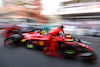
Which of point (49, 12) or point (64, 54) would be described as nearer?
point (64, 54)

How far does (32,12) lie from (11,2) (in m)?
8.55

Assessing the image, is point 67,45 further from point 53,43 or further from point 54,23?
point 54,23

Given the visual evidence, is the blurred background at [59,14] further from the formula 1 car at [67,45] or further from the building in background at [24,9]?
the formula 1 car at [67,45]

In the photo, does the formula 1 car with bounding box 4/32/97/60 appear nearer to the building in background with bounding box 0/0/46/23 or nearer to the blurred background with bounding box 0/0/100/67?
the blurred background with bounding box 0/0/100/67

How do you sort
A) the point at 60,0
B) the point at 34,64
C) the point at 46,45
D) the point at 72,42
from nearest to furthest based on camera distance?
the point at 34,64 < the point at 72,42 < the point at 46,45 < the point at 60,0

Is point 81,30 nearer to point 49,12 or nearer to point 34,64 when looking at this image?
point 34,64

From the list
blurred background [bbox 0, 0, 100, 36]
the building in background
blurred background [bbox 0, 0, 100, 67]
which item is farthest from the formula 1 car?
the building in background

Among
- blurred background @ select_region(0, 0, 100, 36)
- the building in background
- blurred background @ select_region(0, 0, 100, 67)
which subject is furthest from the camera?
the building in background

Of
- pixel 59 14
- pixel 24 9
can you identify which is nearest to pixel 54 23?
pixel 59 14

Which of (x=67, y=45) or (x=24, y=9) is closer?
(x=67, y=45)

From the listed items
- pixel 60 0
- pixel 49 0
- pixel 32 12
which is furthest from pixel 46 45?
pixel 32 12

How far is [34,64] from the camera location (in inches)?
98.9

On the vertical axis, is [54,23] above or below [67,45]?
above

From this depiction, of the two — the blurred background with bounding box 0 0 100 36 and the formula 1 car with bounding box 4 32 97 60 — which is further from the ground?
the blurred background with bounding box 0 0 100 36
